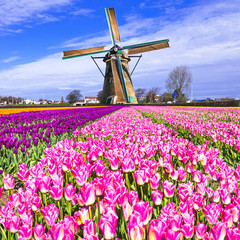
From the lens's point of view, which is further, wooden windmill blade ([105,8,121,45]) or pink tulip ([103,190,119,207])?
wooden windmill blade ([105,8,121,45])

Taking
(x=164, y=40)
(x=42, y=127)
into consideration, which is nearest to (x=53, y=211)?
(x=42, y=127)

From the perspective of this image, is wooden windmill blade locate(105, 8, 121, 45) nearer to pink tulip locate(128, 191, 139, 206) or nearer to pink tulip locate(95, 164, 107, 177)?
pink tulip locate(95, 164, 107, 177)

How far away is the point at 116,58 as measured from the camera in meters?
41.2

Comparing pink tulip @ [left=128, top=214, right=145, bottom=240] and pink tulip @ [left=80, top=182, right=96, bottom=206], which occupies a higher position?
pink tulip @ [left=80, top=182, right=96, bottom=206]

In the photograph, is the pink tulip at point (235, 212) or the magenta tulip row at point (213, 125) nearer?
the pink tulip at point (235, 212)

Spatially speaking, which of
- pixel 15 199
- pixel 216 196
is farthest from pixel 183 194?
pixel 15 199

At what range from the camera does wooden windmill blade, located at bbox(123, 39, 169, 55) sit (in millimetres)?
39900

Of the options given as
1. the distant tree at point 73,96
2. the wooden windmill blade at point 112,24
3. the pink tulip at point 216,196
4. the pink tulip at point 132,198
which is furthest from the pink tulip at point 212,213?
the distant tree at point 73,96

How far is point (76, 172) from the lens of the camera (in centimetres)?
204

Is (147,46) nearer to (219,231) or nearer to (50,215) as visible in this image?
(50,215)

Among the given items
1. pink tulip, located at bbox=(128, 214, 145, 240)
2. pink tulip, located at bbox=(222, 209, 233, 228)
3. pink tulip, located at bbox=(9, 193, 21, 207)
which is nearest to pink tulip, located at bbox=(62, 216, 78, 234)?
pink tulip, located at bbox=(128, 214, 145, 240)

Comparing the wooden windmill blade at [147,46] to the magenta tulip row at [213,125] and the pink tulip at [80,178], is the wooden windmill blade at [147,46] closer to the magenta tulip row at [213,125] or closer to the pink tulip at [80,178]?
the magenta tulip row at [213,125]

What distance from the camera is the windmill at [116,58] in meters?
40.5

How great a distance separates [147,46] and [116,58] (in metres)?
5.44
